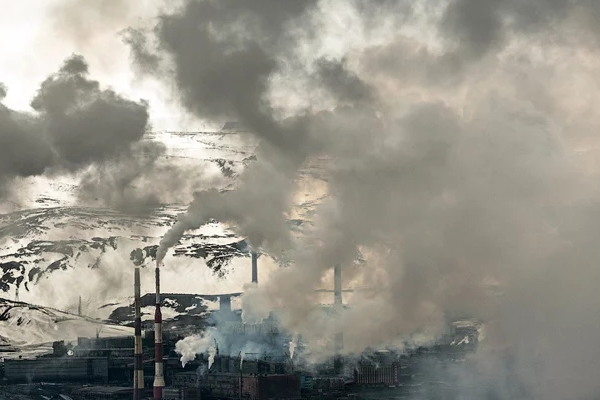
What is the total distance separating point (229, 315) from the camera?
139000 mm

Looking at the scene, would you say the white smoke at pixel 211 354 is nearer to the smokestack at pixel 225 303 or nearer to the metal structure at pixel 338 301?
the metal structure at pixel 338 301

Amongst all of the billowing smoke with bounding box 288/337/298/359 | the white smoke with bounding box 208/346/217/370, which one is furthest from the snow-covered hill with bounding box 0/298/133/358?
the billowing smoke with bounding box 288/337/298/359

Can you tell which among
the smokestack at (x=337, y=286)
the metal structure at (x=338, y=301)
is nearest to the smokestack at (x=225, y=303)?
the smokestack at (x=337, y=286)

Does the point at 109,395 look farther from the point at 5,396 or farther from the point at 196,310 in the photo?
the point at 196,310

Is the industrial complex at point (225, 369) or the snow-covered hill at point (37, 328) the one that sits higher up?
the snow-covered hill at point (37, 328)

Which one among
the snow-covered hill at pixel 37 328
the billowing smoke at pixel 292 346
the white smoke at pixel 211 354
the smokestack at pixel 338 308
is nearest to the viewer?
the smokestack at pixel 338 308

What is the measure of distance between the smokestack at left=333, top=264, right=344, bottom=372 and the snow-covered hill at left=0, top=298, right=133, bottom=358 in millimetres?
49961

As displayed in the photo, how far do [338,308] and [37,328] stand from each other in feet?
267

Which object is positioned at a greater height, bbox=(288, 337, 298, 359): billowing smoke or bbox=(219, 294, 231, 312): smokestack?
bbox=(219, 294, 231, 312): smokestack

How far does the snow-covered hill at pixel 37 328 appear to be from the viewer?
474 ft

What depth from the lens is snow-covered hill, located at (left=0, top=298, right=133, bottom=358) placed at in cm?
14450

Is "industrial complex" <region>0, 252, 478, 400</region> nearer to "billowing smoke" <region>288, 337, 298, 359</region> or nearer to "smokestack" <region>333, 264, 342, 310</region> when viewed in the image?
"smokestack" <region>333, 264, 342, 310</region>

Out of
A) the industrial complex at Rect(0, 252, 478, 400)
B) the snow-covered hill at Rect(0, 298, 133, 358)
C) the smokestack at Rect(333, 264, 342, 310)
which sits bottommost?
the industrial complex at Rect(0, 252, 478, 400)

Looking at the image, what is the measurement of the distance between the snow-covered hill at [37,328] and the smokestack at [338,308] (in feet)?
164
